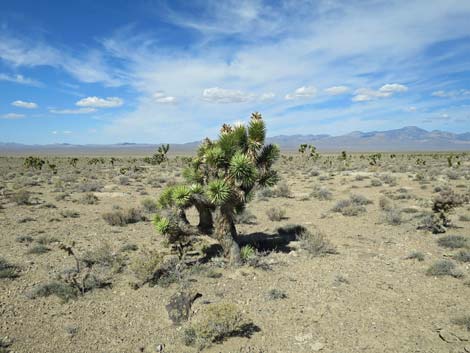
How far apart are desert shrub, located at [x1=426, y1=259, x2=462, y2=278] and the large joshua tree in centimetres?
438

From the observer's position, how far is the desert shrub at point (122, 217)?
1317 cm

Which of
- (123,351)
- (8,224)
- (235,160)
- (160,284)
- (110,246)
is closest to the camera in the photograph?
(123,351)

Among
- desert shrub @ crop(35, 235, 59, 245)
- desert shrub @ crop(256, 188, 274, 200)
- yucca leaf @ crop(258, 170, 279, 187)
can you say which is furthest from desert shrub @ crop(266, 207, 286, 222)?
desert shrub @ crop(35, 235, 59, 245)

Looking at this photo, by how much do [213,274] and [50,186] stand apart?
20679 millimetres

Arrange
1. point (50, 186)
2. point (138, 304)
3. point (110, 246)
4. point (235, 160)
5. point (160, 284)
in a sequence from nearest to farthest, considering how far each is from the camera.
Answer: point (138, 304)
point (160, 284)
point (235, 160)
point (110, 246)
point (50, 186)

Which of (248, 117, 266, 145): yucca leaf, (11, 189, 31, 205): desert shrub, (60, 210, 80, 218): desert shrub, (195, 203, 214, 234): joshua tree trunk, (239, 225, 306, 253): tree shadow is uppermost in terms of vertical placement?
(248, 117, 266, 145): yucca leaf

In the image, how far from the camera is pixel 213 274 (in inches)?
320

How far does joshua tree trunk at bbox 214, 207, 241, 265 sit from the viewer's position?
8.92 meters

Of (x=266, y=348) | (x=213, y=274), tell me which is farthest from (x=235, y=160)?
(x=266, y=348)

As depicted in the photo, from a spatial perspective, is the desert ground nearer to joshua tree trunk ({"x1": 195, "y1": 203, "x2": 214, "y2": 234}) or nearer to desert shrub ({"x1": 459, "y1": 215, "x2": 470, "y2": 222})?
desert shrub ({"x1": 459, "y1": 215, "x2": 470, "y2": 222})

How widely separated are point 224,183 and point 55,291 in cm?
444

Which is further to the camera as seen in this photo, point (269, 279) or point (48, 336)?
point (269, 279)

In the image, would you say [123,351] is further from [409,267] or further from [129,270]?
[409,267]

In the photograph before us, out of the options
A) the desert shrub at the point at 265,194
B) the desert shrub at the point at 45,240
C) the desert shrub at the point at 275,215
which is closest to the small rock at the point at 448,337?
the desert shrub at the point at 275,215
